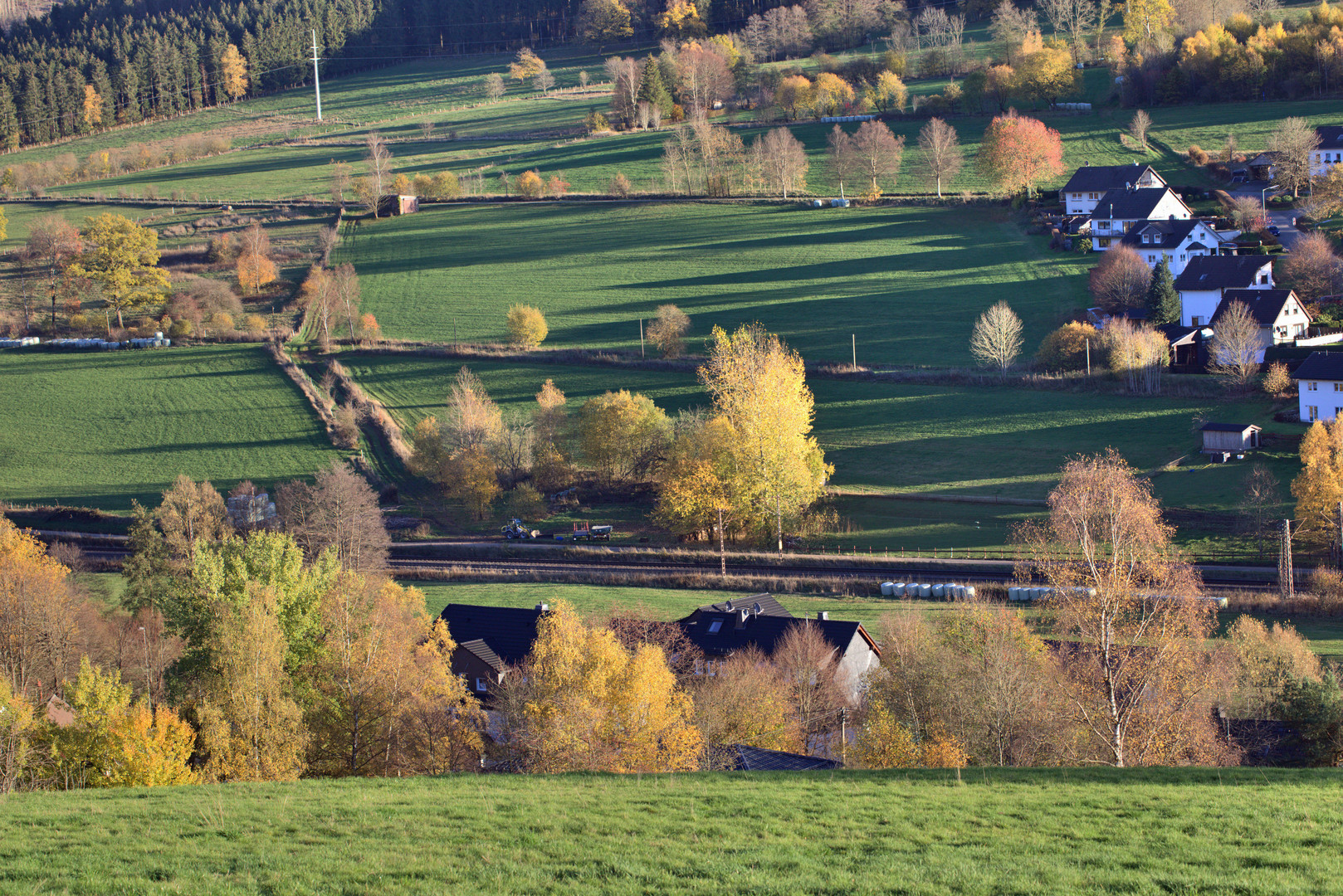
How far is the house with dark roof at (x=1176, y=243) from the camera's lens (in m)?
74.1

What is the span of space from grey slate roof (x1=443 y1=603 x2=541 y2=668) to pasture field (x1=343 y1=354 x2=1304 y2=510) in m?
18.9

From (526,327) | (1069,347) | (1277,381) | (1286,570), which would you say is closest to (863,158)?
(526,327)

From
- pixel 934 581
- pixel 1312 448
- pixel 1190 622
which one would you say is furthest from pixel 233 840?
pixel 1312 448

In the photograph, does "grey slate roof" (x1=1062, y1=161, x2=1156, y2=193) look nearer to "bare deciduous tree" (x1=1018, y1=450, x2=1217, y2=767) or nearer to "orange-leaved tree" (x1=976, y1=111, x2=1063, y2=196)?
"orange-leaved tree" (x1=976, y1=111, x2=1063, y2=196)

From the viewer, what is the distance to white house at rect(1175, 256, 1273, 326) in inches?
2584

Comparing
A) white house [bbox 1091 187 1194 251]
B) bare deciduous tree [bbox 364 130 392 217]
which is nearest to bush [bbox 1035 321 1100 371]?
white house [bbox 1091 187 1194 251]

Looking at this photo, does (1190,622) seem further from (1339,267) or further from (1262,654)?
(1339,267)

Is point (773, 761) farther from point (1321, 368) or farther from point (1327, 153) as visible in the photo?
point (1327, 153)

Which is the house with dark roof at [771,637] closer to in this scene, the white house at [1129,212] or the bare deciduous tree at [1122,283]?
the bare deciduous tree at [1122,283]

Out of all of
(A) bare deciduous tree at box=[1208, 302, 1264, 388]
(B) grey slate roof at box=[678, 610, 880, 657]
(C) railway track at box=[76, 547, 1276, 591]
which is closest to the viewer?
(B) grey slate roof at box=[678, 610, 880, 657]

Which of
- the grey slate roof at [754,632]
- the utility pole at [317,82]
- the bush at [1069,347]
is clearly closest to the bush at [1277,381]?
the bush at [1069,347]

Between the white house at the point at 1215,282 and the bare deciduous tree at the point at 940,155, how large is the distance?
30341mm

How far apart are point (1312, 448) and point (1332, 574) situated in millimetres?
8022

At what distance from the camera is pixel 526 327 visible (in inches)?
2985
